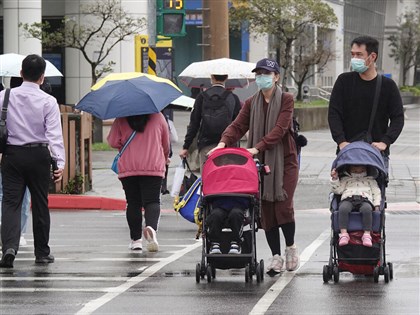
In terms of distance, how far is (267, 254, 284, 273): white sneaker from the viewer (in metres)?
11.3

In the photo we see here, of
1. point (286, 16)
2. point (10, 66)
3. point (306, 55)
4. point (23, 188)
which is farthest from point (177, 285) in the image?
point (306, 55)

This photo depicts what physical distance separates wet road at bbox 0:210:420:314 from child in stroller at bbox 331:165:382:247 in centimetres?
47

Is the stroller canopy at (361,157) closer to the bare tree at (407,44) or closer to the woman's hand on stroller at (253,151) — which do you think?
the woman's hand on stroller at (253,151)

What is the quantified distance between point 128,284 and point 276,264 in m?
1.40

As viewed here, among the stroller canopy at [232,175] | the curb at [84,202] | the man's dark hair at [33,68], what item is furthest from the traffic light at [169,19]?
the stroller canopy at [232,175]

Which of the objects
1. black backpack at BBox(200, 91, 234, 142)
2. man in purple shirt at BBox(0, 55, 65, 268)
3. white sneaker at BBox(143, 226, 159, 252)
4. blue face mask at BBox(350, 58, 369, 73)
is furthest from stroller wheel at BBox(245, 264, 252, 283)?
black backpack at BBox(200, 91, 234, 142)

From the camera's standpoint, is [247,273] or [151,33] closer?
[247,273]

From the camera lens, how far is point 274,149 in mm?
11281

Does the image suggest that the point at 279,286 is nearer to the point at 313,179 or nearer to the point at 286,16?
the point at 313,179

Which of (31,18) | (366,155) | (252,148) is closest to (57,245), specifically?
(252,148)

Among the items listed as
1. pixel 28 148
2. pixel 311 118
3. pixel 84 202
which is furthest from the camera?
pixel 311 118

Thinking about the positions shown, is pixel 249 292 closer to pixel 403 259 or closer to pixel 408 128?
pixel 403 259

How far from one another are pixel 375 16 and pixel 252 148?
77.2 metres

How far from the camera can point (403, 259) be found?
1253cm
